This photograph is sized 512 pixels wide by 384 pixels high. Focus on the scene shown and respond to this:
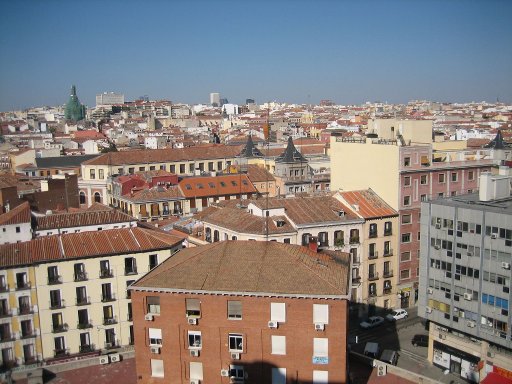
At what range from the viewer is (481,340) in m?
31.5

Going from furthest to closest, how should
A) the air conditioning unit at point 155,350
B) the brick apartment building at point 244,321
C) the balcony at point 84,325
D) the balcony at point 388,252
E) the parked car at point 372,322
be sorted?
the balcony at point 388,252, the parked car at point 372,322, the balcony at point 84,325, the air conditioning unit at point 155,350, the brick apartment building at point 244,321

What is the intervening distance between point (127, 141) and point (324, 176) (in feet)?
239

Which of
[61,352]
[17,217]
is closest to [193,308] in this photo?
[61,352]

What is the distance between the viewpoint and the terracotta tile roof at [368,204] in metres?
41.6

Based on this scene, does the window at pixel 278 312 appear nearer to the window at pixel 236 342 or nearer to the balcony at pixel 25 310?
the window at pixel 236 342

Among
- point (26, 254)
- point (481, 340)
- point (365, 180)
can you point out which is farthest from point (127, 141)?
point (481, 340)

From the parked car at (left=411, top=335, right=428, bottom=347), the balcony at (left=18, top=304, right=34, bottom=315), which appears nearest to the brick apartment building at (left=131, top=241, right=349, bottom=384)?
the balcony at (left=18, top=304, right=34, bottom=315)

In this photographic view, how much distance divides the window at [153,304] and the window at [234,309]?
3.13 meters

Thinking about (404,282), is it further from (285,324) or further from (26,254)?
(26,254)

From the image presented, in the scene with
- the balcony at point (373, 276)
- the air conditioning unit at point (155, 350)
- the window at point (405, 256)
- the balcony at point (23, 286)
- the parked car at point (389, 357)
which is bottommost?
the parked car at point (389, 357)

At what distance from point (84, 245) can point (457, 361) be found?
22.6 metres

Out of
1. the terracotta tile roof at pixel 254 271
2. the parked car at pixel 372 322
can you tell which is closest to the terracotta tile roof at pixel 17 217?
the terracotta tile roof at pixel 254 271

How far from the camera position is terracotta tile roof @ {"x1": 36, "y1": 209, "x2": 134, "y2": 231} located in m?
35.2

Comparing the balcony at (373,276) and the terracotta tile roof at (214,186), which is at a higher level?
the terracotta tile roof at (214,186)
